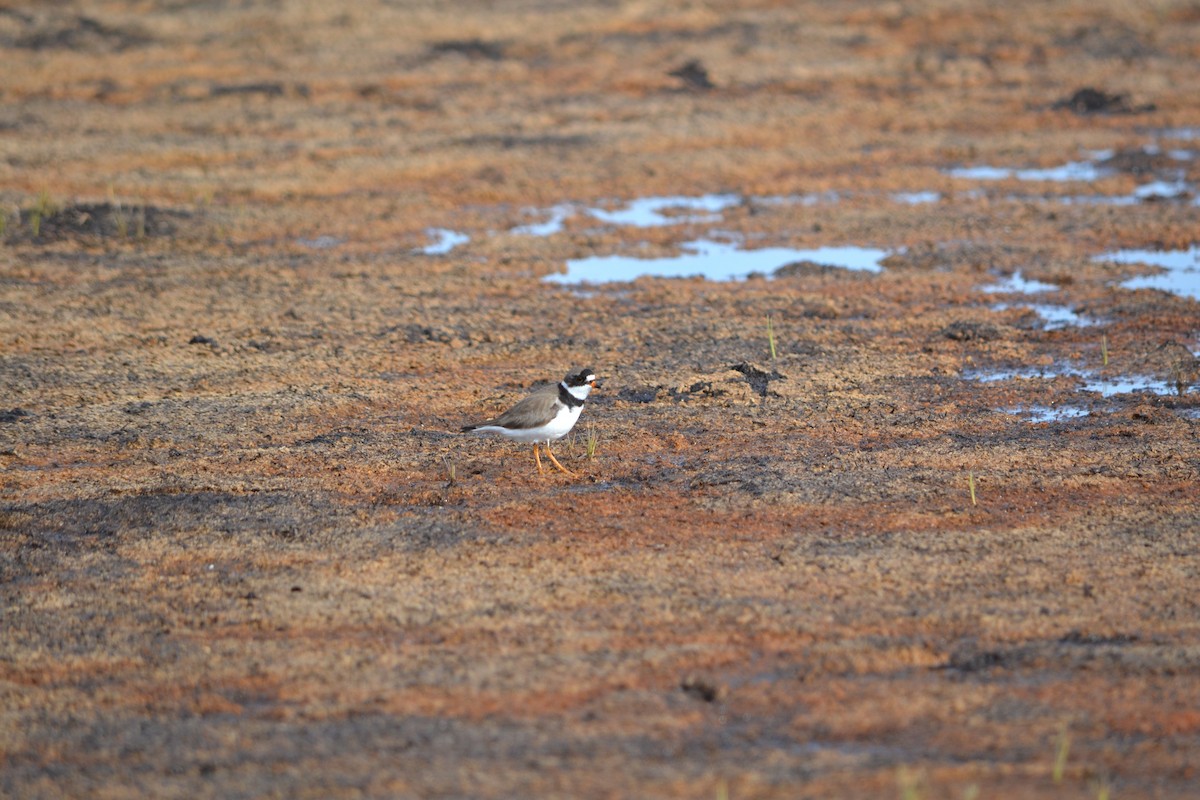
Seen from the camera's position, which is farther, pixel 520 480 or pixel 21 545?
pixel 520 480

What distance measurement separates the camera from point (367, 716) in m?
6.29

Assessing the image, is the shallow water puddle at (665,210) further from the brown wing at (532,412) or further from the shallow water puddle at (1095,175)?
the brown wing at (532,412)

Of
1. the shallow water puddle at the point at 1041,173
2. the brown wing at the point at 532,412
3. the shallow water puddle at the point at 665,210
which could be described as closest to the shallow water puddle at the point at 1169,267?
the shallow water puddle at the point at 1041,173

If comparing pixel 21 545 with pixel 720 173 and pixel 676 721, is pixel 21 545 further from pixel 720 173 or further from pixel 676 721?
pixel 720 173

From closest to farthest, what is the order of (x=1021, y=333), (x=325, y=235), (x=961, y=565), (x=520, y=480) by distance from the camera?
(x=961, y=565), (x=520, y=480), (x=1021, y=333), (x=325, y=235)

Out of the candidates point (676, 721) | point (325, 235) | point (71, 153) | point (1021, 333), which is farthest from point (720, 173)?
point (676, 721)

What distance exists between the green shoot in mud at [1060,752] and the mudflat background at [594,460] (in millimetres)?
37

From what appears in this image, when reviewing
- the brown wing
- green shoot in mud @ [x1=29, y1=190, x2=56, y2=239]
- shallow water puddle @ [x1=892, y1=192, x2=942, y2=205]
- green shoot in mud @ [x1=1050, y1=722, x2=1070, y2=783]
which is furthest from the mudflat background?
the brown wing

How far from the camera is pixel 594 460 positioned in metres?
9.89

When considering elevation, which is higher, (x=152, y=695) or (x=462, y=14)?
(x=462, y=14)

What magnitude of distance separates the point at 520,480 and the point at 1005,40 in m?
22.8

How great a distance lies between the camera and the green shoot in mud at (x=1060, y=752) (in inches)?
222

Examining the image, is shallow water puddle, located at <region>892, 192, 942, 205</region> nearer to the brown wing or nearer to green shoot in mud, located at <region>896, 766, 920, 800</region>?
the brown wing

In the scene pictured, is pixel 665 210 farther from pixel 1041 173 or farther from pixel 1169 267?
pixel 1169 267
